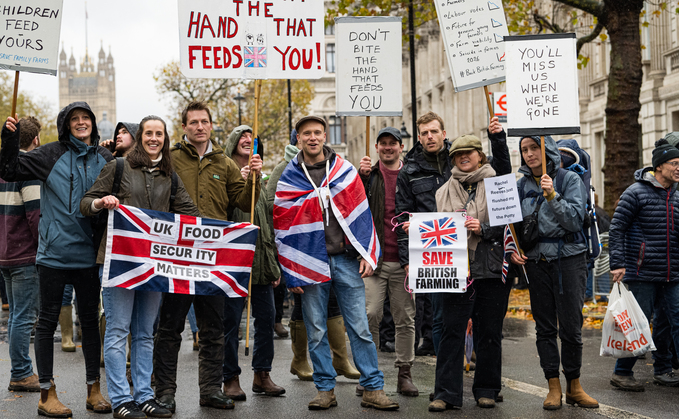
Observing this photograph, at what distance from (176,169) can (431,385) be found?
2.90 metres

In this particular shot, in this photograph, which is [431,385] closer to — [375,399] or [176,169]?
[375,399]

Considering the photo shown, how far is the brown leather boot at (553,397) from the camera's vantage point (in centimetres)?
634

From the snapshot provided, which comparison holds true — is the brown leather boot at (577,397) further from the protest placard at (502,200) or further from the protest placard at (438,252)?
the protest placard at (502,200)

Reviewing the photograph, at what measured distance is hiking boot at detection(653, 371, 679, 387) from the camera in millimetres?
7383

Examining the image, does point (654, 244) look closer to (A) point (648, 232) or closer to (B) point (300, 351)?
(A) point (648, 232)

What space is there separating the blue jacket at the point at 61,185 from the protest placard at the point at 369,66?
2.53 m

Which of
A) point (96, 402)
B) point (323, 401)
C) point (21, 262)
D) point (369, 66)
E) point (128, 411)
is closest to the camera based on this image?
point (128, 411)

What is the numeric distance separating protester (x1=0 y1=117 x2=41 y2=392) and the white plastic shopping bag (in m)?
4.95

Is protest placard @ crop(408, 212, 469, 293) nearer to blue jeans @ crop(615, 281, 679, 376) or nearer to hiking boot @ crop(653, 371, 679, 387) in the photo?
blue jeans @ crop(615, 281, 679, 376)

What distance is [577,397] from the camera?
652cm

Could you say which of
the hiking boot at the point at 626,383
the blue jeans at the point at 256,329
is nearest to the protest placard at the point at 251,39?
the blue jeans at the point at 256,329

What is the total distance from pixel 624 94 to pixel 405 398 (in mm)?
8721

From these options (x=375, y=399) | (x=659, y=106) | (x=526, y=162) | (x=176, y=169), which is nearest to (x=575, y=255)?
(x=526, y=162)

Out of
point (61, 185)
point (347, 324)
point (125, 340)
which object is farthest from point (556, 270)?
point (61, 185)
